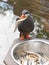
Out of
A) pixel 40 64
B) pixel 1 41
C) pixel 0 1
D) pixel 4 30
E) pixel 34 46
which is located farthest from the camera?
pixel 0 1

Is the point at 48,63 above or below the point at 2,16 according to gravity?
above

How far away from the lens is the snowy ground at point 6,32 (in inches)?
97.1

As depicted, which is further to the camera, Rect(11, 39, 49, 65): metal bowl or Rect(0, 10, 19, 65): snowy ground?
Rect(0, 10, 19, 65): snowy ground

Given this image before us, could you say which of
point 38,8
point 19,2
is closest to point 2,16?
point 19,2

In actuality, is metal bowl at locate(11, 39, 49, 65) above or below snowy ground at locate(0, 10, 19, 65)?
above

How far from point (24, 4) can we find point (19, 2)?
0.07 metres

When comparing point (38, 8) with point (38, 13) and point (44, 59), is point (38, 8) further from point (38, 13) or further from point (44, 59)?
point (44, 59)

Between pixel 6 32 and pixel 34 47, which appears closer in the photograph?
pixel 34 47

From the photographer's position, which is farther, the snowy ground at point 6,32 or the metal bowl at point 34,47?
the snowy ground at point 6,32

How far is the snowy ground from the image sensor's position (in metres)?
2.47

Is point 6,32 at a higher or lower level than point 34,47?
Answer: lower

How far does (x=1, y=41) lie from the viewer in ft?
8.39

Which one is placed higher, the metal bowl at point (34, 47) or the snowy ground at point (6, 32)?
the metal bowl at point (34, 47)

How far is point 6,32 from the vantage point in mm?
2703
